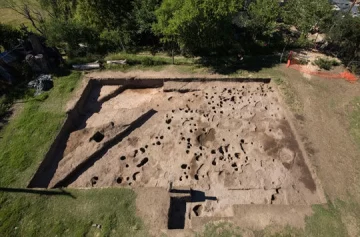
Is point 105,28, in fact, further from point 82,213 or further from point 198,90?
point 82,213

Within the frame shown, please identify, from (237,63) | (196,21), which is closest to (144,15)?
(196,21)

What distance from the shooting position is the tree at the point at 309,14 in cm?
2111

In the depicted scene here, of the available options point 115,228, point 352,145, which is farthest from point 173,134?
point 352,145

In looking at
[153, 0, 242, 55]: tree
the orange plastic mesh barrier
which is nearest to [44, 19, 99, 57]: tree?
[153, 0, 242, 55]: tree

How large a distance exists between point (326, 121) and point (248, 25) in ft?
35.9

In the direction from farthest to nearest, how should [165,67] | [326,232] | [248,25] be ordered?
1. [248,25]
2. [165,67]
3. [326,232]

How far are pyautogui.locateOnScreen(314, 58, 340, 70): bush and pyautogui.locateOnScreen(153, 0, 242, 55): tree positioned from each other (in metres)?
7.94

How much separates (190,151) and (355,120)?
1123 cm

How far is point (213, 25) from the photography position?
18500 mm

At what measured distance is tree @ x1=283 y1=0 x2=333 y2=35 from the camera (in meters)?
21.1

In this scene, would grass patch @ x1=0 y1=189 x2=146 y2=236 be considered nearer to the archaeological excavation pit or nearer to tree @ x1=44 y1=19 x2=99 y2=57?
the archaeological excavation pit

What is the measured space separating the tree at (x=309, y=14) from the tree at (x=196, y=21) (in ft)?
21.3

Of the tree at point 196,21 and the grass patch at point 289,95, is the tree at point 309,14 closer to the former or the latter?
the grass patch at point 289,95

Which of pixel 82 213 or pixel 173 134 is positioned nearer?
pixel 82 213
